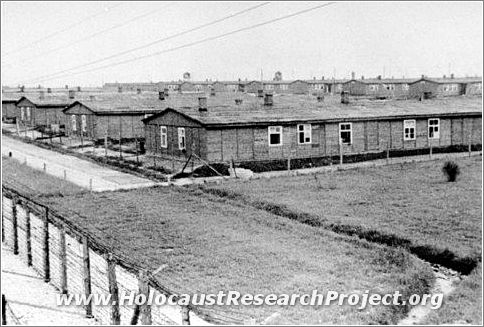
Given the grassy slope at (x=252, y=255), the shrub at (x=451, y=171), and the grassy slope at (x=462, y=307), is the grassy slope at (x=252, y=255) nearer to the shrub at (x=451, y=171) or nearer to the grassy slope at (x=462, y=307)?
the grassy slope at (x=462, y=307)

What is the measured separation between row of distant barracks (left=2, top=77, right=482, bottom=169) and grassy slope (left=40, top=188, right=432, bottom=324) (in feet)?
39.3

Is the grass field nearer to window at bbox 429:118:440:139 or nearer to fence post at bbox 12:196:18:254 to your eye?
fence post at bbox 12:196:18:254

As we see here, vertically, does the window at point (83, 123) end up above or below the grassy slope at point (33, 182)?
above

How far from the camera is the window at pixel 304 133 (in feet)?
113

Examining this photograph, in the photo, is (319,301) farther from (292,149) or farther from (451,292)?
(292,149)

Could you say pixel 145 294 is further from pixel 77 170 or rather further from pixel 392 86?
pixel 392 86

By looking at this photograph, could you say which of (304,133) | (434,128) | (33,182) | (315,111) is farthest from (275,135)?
(33,182)

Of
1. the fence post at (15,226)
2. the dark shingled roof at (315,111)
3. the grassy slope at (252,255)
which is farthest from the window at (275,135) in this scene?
the fence post at (15,226)

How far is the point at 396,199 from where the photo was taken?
20.9 metres

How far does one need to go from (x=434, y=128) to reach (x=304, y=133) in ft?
34.8

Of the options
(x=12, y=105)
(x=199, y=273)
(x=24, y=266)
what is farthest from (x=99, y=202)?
(x=12, y=105)

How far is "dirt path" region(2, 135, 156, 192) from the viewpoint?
2689 centimetres

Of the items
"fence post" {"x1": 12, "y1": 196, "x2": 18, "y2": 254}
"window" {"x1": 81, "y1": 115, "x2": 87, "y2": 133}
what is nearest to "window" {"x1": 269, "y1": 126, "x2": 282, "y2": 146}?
"fence post" {"x1": 12, "y1": 196, "x2": 18, "y2": 254}

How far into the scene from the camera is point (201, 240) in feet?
51.0
